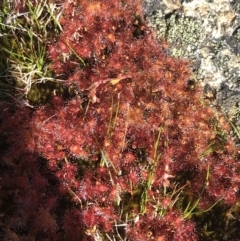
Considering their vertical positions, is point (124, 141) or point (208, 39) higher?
point (208, 39)

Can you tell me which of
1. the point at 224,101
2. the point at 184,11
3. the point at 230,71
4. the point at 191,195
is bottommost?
the point at 191,195

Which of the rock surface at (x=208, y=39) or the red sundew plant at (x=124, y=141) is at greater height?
the rock surface at (x=208, y=39)

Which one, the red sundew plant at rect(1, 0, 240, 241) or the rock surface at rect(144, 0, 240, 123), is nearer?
the red sundew plant at rect(1, 0, 240, 241)

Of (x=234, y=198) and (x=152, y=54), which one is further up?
(x=152, y=54)

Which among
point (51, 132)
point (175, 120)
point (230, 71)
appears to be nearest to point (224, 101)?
point (230, 71)

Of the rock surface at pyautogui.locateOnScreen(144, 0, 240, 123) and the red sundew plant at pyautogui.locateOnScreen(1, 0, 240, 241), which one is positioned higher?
the rock surface at pyautogui.locateOnScreen(144, 0, 240, 123)

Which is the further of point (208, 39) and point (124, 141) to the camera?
point (208, 39)

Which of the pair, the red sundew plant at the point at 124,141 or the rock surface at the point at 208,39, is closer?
the red sundew plant at the point at 124,141

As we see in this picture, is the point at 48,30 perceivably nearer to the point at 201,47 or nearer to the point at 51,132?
the point at 51,132
